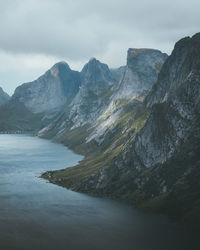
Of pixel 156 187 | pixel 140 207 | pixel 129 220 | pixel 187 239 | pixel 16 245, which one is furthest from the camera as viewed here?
pixel 156 187

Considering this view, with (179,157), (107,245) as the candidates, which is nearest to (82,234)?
(107,245)

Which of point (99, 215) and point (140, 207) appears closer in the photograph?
point (99, 215)

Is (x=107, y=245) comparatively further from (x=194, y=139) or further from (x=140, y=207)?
(x=194, y=139)

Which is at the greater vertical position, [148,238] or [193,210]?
[193,210]

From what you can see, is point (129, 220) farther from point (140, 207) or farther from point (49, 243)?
point (49, 243)

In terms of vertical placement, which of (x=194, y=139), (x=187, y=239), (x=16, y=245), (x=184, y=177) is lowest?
(x=16, y=245)

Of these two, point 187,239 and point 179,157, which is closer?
point 187,239

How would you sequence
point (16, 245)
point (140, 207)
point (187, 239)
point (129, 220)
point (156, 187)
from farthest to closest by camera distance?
point (156, 187)
point (140, 207)
point (129, 220)
point (187, 239)
point (16, 245)

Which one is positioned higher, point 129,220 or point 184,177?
point 184,177

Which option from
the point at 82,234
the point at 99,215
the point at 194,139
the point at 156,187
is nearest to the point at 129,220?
the point at 99,215
